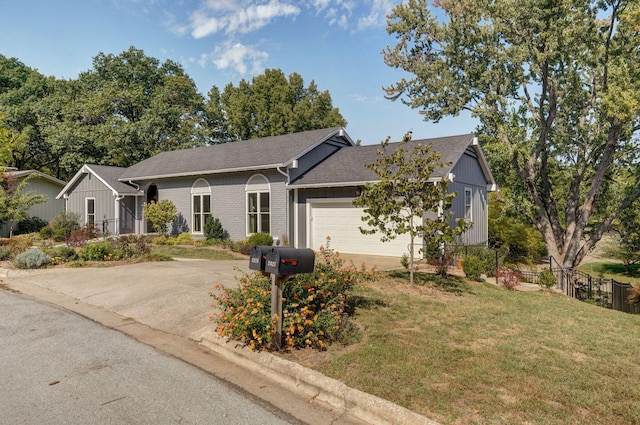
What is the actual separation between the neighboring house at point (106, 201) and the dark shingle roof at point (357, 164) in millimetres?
12049

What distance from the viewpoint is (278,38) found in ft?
57.8

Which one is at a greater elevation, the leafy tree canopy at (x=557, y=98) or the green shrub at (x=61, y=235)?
the leafy tree canopy at (x=557, y=98)

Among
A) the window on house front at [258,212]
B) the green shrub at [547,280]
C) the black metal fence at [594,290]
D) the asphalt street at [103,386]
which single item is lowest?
the black metal fence at [594,290]

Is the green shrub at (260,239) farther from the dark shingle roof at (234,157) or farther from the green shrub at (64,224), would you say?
the green shrub at (64,224)

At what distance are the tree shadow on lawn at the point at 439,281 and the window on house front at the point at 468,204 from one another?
7101 millimetres

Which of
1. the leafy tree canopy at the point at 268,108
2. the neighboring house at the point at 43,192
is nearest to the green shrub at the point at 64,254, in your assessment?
the neighboring house at the point at 43,192

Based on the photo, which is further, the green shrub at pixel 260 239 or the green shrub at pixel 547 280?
the green shrub at pixel 260 239

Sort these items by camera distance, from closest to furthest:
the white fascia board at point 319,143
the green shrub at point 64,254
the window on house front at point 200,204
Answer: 1. the green shrub at point 64,254
2. the white fascia board at point 319,143
3. the window on house front at point 200,204

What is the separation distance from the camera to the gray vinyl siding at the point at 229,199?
17.3m

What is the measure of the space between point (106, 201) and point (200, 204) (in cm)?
758

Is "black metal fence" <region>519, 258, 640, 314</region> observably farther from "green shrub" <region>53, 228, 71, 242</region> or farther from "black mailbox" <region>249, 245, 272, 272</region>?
"green shrub" <region>53, 228, 71, 242</region>

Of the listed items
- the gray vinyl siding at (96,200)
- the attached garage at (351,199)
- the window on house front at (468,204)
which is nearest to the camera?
the attached garage at (351,199)

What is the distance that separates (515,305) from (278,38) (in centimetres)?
1531

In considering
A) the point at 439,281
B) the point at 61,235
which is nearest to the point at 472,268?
the point at 439,281
